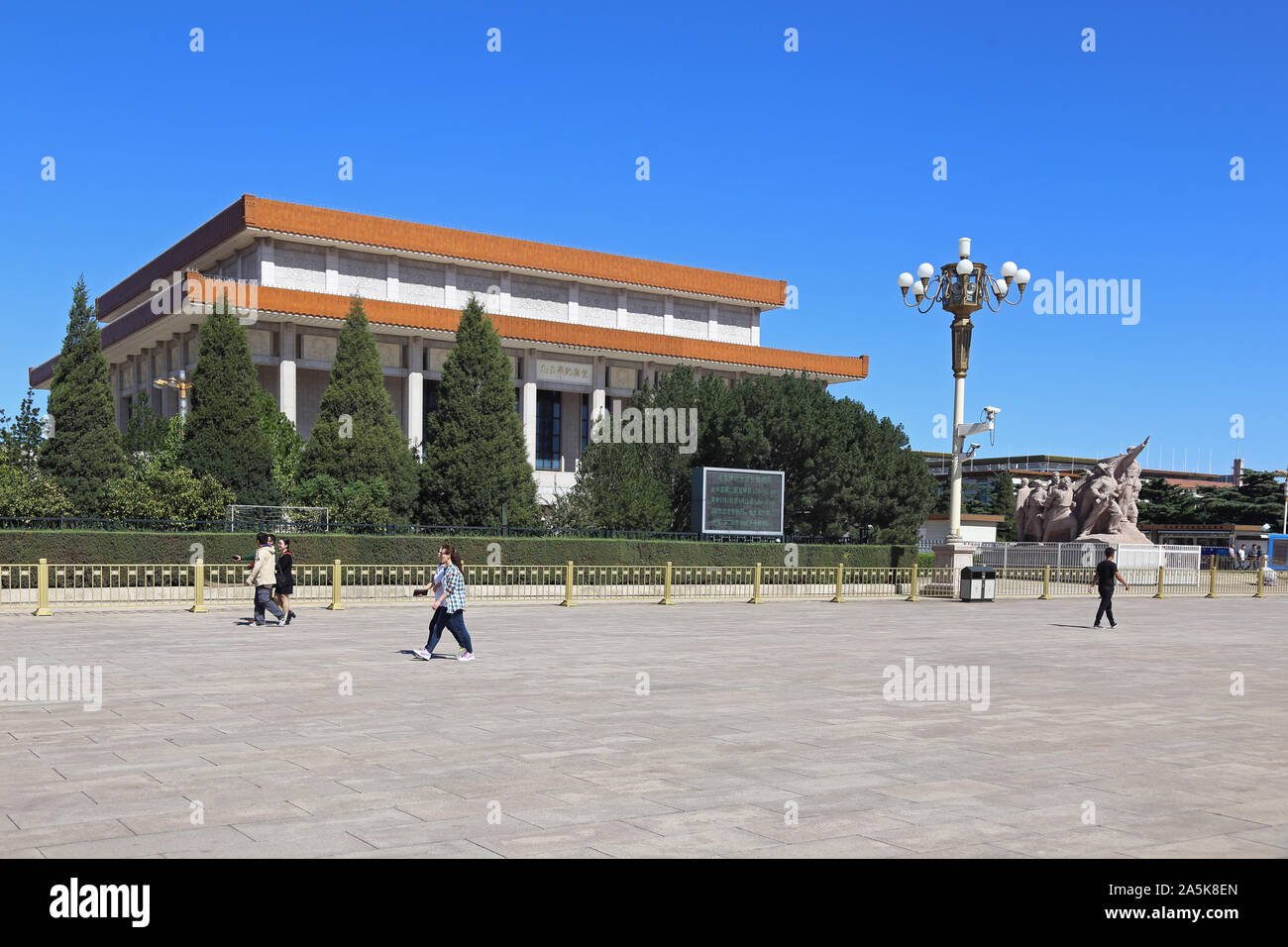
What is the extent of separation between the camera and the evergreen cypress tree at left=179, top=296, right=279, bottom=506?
1283 inches

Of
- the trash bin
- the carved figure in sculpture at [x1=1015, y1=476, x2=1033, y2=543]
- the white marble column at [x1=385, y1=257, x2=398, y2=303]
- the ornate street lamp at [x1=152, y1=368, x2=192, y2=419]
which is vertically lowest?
the trash bin

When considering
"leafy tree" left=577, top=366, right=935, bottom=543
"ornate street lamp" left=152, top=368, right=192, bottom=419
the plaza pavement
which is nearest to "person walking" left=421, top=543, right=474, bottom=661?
the plaza pavement

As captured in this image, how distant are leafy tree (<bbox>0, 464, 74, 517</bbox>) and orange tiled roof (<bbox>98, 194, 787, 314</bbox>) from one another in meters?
16.5

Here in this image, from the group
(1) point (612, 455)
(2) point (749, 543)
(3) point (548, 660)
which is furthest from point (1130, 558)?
(3) point (548, 660)

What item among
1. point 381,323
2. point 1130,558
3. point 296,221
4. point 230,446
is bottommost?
point 1130,558

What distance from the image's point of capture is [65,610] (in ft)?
64.7

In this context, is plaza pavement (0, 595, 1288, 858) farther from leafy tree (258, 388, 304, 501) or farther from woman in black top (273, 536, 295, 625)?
leafy tree (258, 388, 304, 501)

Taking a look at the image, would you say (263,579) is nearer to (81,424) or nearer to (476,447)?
(476,447)

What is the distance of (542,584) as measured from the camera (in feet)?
86.5

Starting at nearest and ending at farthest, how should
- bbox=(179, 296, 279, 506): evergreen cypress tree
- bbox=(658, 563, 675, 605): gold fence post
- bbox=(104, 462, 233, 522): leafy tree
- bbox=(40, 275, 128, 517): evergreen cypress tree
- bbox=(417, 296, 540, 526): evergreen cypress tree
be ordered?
bbox=(658, 563, 675, 605): gold fence post → bbox=(104, 462, 233, 522): leafy tree → bbox=(179, 296, 279, 506): evergreen cypress tree → bbox=(40, 275, 128, 517): evergreen cypress tree → bbox=(417, 296, 540, 526): evergreen cypress tree

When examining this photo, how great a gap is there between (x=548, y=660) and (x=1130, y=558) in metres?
36.9

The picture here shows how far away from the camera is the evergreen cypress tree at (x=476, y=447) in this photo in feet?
117
